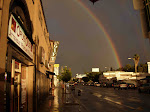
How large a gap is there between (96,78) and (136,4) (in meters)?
112

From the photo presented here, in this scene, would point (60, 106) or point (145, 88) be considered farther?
point (145, 88)

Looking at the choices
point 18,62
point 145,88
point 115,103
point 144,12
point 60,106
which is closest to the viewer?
point 144,12

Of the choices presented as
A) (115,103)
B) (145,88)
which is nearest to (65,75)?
(145,88)

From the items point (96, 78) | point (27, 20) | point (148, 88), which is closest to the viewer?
point (27, 20)

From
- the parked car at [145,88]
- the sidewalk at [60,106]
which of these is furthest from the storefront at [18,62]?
the parked car at [145,88]

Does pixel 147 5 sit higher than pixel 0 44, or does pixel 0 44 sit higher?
pixel 147 5

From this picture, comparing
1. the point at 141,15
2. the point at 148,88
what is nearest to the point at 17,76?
the point at 141,15

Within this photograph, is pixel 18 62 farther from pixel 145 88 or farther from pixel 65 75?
pixel 65 75

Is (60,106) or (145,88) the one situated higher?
(60,106)

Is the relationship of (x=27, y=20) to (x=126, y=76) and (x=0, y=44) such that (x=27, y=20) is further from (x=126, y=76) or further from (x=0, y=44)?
(x=126, y=76)

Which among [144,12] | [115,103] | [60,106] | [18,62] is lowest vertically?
[115,103]

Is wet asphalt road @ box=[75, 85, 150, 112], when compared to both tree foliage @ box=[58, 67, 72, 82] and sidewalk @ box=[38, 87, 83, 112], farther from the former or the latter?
tree foliage @ box=[58, 67, 72, 82]

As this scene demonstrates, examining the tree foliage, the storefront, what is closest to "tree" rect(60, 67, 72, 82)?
the tree foliage

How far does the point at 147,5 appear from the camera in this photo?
2.88m
